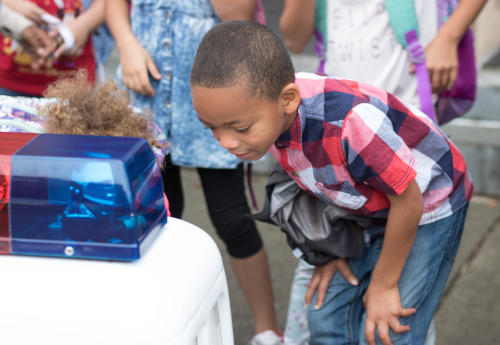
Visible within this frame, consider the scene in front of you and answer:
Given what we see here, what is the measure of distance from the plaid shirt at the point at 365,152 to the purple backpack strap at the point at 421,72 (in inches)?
9.4

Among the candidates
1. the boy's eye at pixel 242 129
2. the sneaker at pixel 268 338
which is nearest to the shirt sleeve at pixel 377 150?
the boy's eye at pixel 242 129

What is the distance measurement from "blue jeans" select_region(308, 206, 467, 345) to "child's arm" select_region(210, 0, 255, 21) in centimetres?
80

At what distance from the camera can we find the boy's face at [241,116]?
1447mm

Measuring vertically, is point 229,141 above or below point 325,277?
above

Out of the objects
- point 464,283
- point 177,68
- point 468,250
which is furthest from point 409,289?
point 468,250

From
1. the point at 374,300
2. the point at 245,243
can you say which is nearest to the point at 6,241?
the point at 374,300

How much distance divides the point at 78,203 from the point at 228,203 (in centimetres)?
113

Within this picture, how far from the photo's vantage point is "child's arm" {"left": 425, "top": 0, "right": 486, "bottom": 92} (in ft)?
6.50

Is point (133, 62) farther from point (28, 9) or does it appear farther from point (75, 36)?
point (28, 9)

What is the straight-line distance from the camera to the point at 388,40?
2.03 meters

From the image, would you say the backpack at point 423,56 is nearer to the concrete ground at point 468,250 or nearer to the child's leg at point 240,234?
the child's leg at point 240,234

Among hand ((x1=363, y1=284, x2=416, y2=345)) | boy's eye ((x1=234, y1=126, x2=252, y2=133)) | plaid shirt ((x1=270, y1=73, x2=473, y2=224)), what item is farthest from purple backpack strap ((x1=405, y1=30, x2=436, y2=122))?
boy's eye ((x1=234, y1=126, x2=252, y2=133))

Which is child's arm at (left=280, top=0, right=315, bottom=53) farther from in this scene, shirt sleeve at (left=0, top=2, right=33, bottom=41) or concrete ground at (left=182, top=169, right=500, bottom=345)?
concrete ground at (left=182, top=169, right=500, bottom=345)

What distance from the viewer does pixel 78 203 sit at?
1.18 metres
